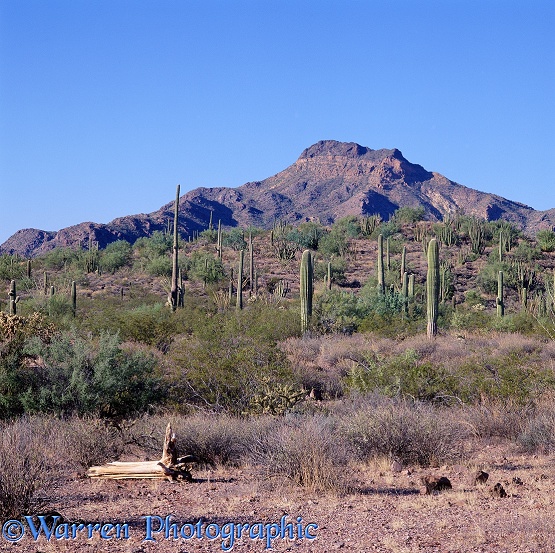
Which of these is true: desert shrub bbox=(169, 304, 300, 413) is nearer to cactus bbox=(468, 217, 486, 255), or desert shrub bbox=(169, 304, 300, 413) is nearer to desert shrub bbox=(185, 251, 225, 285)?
desert shrub bbox=(185, 251, 225, 285)

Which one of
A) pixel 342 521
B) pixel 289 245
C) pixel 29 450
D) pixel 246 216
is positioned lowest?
pixel 342 521

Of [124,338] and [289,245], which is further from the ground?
[289,245]

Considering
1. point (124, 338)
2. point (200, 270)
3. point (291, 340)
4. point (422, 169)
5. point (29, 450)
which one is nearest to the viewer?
point (29, 450)

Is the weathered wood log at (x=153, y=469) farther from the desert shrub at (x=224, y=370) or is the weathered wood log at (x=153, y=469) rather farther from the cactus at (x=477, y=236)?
the cactus at (x=477, y=236)

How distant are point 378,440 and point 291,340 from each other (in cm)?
1204

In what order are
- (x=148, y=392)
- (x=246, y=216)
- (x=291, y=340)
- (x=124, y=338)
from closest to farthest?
(x=148, y=392) → (x=124, y=338) → (x=291, y=340) → (x=246, y=216)

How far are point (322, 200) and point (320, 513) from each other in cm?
14006

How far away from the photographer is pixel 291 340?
20.8 metres

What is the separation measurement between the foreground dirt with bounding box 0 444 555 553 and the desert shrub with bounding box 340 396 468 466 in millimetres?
193

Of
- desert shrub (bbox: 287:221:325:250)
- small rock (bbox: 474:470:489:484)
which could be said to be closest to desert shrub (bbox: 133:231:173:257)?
desert shrub (bbox: 287:221:325:250)

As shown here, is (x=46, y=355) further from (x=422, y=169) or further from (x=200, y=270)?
(x=422, y=169)

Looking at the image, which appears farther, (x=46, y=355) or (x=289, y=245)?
(x=289, y=245)

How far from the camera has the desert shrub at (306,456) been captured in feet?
25.0

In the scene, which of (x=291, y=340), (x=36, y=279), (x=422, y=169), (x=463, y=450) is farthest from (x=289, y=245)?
(x=422, y=169)
